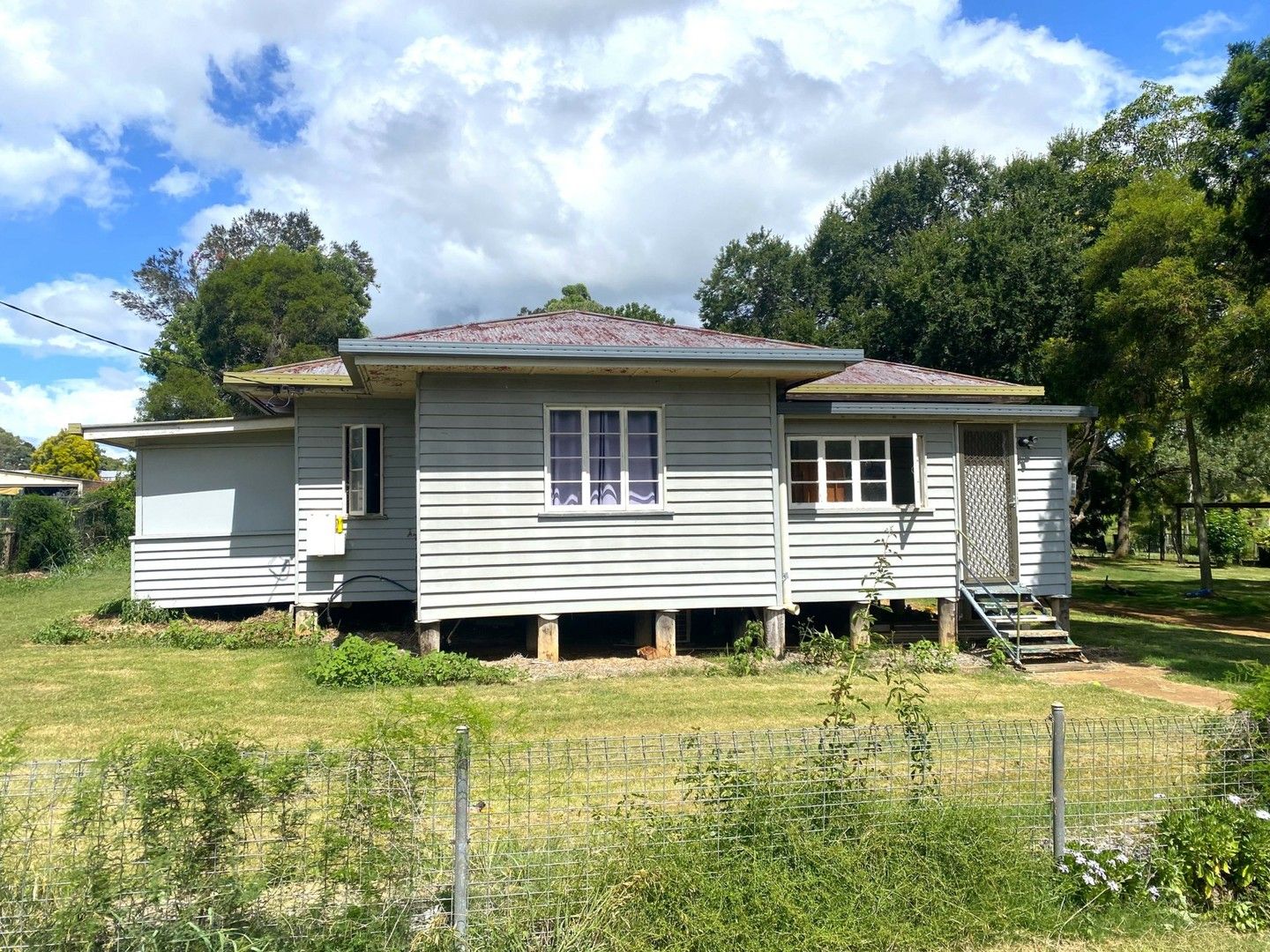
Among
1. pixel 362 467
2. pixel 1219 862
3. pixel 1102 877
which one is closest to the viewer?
pixel 1102 877

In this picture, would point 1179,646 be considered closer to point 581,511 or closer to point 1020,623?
point 1020,623

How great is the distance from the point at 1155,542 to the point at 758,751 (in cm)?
3611

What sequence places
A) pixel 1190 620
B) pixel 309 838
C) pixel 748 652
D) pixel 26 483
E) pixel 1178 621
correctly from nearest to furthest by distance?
1. pixel 309 838
2. pixel 748 652
3. pixel 1178 621
4. pixel 1190 620
5. pixel 26 483

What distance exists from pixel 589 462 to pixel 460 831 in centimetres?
738

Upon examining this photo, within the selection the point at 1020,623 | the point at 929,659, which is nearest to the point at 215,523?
the point at 929,659

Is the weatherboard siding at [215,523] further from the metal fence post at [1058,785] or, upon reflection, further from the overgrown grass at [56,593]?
the metal fence post at [1058,785]

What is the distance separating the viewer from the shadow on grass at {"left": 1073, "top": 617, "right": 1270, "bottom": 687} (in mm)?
10922

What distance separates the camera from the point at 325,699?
8.62 meters

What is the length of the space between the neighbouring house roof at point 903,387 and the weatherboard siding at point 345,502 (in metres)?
5.75

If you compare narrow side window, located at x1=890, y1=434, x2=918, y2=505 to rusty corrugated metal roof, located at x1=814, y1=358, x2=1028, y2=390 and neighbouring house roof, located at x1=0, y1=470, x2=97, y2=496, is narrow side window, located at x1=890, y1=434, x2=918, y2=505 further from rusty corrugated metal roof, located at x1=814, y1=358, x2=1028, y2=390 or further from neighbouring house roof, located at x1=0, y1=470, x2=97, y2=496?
neighbouring house roof, located at x1=0, y1=470, x2=97, y2=496

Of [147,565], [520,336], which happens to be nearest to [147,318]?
[147,565]

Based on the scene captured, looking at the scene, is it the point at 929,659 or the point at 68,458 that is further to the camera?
the point at 68,458

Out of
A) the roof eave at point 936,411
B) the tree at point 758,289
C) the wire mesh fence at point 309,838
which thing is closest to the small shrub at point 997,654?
the roof eave at point 936,411

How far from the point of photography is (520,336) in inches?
432
